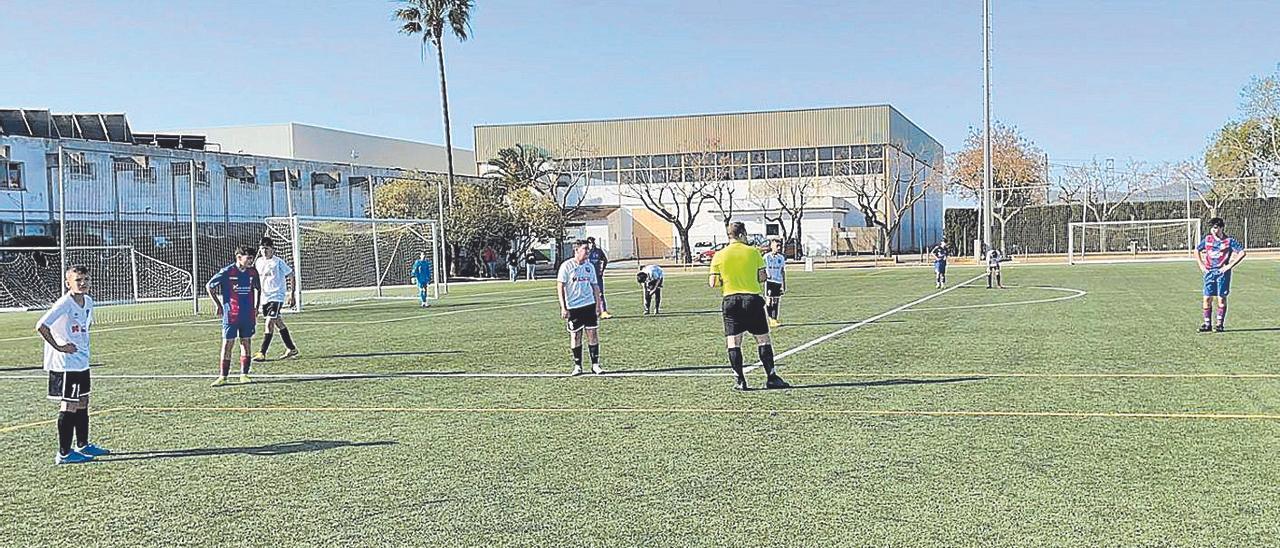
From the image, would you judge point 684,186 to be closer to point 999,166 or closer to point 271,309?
point 999,166

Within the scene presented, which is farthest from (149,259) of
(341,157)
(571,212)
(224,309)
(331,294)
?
(341,157)

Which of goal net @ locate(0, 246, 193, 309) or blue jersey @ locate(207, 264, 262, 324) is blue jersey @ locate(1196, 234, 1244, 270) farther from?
goal net @ locate(0, 246, 193, 309)

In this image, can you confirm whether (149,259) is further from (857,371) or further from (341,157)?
(341,157)

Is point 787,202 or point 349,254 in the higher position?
point 787,202

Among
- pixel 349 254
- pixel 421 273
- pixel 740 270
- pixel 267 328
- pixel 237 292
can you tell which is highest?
pixel 349 254

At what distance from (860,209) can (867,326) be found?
62.4 metres

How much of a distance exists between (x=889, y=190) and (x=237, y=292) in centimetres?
6922

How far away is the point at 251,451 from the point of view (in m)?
8.74

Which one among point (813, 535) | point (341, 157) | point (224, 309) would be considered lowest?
point (813, 535)

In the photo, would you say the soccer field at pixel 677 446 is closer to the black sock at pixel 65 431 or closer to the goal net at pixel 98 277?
the black sock at pixel 65 431

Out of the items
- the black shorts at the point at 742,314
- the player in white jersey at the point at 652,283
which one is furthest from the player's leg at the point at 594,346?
the player in white jersey at the point at 652,283

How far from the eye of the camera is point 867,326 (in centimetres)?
1928

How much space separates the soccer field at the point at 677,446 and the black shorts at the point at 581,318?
0.58 metres

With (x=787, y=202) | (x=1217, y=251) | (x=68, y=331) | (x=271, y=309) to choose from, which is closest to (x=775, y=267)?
(x=1217, y=251)
